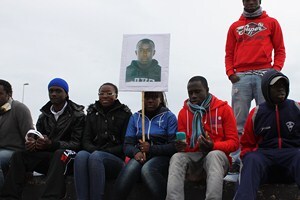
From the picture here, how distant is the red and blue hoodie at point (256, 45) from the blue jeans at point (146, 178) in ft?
5.61

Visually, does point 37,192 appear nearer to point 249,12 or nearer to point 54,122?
point 54,122

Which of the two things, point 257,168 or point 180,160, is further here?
point 180,160

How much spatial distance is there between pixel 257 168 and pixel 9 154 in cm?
323

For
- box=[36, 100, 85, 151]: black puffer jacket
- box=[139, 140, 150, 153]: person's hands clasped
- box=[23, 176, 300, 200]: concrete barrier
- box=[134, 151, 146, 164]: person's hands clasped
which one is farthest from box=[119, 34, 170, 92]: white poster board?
box=[23, 176, 300, 200]: concrete barrier

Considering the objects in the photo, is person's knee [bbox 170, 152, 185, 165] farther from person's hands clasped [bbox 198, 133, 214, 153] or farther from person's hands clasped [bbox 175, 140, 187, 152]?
person's hands clasped [bbox 198, 133, 214, 153]

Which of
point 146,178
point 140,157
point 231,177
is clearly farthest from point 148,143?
point 231,177

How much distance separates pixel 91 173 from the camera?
4.88m

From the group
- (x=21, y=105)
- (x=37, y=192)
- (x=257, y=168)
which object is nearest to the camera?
(x=257, y=168)

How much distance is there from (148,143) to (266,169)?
4.73 feet

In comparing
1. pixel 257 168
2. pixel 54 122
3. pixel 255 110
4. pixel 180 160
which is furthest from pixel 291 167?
pixel 54 122

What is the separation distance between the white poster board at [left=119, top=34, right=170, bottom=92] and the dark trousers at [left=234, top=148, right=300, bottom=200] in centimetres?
172

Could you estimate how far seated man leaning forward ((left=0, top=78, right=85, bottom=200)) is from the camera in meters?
4.96

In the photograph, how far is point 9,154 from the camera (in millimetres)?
5586

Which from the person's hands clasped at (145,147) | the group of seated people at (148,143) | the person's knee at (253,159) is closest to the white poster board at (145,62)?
the group of seated people at (148,143)
